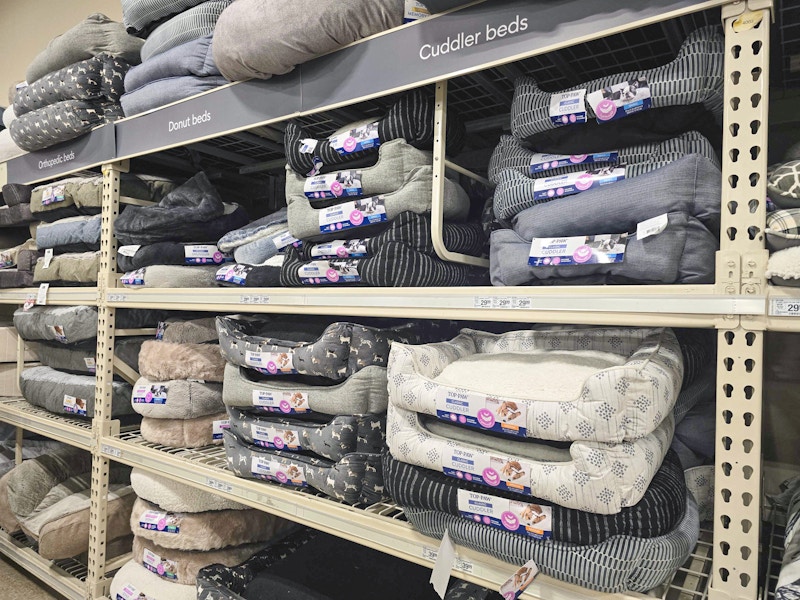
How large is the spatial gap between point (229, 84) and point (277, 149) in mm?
383

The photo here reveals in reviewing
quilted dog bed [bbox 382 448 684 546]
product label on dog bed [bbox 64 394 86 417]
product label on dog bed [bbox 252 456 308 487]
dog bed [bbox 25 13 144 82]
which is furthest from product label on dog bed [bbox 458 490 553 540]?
dog bed [bbox 25 13 144 82]

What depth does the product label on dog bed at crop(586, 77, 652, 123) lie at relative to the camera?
905mm

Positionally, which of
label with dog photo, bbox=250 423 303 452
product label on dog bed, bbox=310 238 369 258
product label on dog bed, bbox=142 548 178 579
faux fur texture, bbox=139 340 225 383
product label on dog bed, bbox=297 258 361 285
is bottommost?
product label on dog bed, bbox=142 548 178 579

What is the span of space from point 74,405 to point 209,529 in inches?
28.3

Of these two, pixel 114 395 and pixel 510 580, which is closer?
pixel 510 580

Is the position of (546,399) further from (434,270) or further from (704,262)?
(434,270)

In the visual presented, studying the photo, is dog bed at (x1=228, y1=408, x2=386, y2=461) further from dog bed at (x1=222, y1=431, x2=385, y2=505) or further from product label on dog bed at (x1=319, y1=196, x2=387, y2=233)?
product label on dog bed at (x1=319, y1=196, x2=387, y2=233)

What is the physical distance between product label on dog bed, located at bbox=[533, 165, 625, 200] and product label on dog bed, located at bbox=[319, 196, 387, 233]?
35 cm

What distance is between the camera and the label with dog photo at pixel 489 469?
34.3 inches

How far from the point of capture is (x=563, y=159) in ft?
3.33

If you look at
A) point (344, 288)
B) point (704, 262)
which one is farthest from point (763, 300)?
point (344, 288)

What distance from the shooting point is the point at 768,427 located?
1229 mm

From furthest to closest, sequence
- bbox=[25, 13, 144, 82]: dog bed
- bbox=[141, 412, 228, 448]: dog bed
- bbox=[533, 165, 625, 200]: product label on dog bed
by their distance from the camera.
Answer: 1. bbox=[25, 13, 144, 82]: dog bed
2. bbox=[141, 412, 228, 448]: dog bed
3. bbox=[533, 165, 625, 200]: product label on dog bed

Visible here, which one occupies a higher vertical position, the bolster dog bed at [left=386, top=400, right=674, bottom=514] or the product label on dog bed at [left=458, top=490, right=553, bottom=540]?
the bolster dog bed at [left=386, top=400, right=674, bottom=514]
